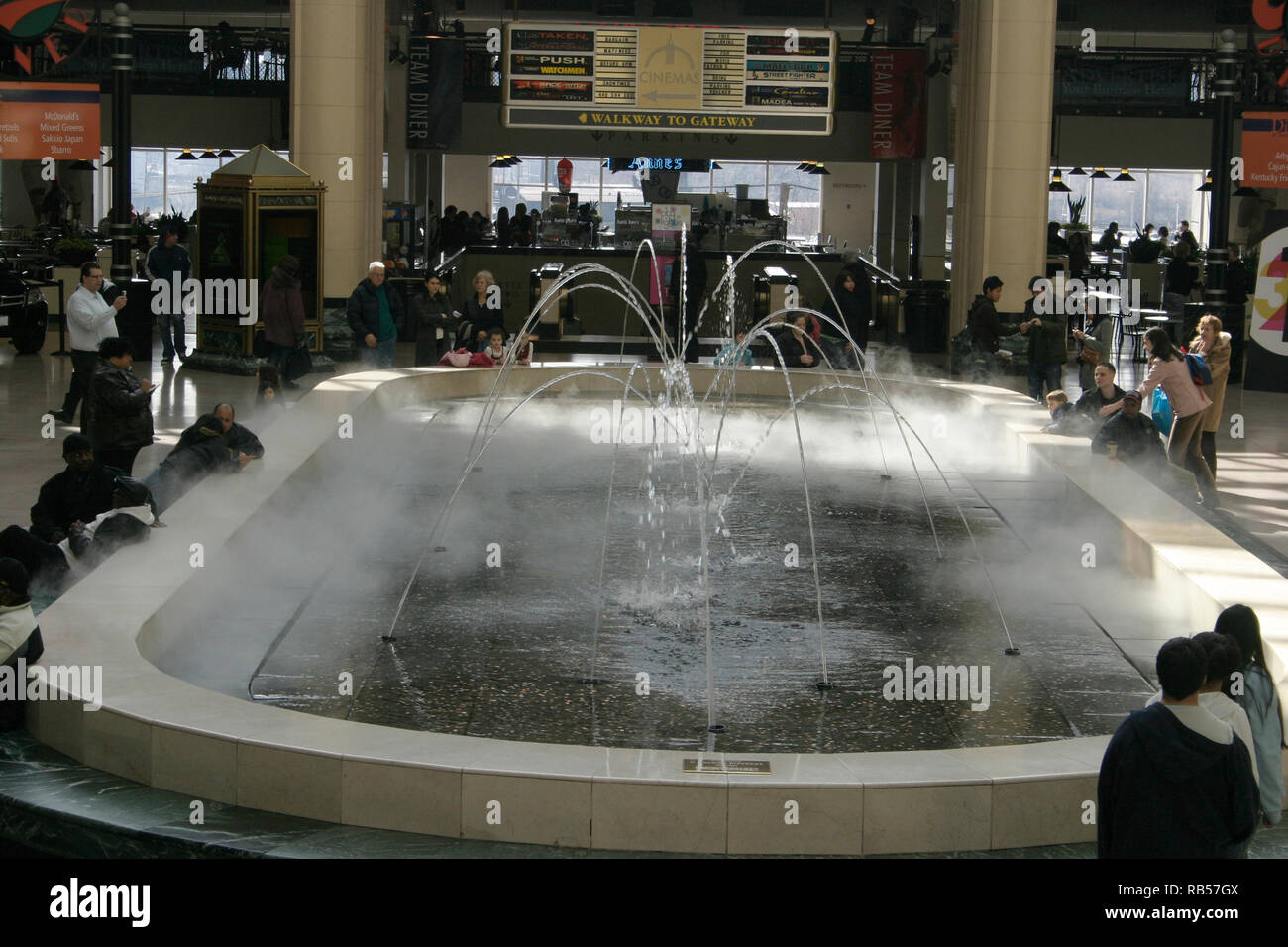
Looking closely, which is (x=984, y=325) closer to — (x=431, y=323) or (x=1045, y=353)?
(x=1045, y=353)

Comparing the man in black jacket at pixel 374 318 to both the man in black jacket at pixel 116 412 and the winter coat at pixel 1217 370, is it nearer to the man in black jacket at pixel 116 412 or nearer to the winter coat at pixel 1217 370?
the man in black jacket at pixel 116 412

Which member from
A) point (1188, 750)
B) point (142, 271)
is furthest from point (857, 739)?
point (142, 271)

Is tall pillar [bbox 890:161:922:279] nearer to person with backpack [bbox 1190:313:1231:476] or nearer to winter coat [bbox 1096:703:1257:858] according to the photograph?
person with backpack [bbox 1190:313:1231:476]

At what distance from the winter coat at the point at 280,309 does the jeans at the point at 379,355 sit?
32.7 inches

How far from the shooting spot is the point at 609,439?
14.1 meters

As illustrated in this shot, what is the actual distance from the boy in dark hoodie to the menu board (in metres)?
18.5

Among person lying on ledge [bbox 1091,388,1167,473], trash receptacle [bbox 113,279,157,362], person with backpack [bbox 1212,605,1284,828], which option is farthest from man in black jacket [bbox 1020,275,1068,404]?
person with backpack [bbox 1212,605,1284,828]

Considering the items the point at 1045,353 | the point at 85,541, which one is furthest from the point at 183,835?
the point at 1045,353

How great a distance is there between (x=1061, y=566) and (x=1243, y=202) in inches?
1087

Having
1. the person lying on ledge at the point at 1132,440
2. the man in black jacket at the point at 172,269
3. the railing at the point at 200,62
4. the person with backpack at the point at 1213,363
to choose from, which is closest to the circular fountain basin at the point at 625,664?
the person lying on ledge at the point at 1132,440

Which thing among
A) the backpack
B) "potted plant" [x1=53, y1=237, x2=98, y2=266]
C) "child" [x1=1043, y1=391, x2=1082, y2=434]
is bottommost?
"child" [x1=1043, y1=391, x2=1082, y2=434]

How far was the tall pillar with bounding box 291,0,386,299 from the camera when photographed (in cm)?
1877

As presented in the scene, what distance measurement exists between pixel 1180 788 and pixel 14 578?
14.2 ft
